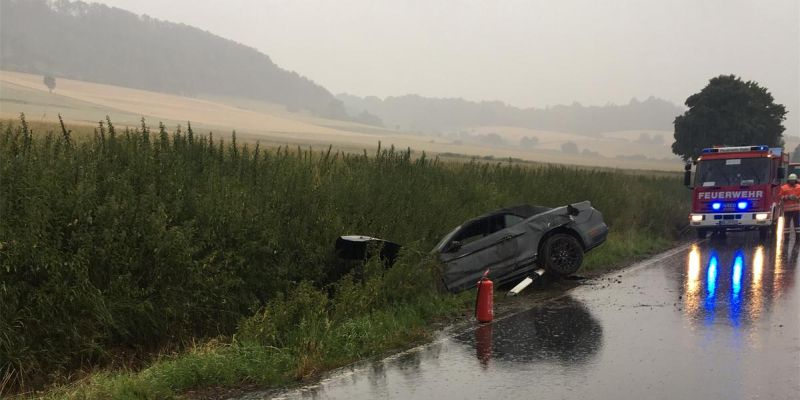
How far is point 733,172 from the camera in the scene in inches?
768

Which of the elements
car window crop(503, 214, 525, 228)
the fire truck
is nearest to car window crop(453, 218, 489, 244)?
car window crop(503, 214, 525, 228)

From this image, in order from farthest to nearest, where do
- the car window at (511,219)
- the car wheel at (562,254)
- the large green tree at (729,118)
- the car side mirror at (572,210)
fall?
the large green tree at (729,118)
the car side mirror at (572,210)
the car window at (511,219)
the car wheel at (562,254)

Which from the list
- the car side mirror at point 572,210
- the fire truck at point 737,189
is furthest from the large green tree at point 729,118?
the car side mirror at point 572,210

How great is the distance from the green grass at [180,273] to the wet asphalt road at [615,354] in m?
0.77

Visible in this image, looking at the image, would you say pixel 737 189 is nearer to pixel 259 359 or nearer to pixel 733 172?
pixel 733 172

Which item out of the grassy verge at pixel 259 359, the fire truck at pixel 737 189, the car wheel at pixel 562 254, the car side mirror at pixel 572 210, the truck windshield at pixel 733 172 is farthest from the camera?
the truck windshield at pixel 733 172

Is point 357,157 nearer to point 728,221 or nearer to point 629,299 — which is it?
point 629,299

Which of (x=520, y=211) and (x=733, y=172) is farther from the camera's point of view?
(x=733, y=172)

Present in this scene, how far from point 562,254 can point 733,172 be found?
11.4 metres

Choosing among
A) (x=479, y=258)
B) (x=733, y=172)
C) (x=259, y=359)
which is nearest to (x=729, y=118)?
(x=733, y=172)

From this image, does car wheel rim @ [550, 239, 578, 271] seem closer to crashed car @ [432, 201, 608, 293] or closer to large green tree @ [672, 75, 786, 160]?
crashed car @ [432, 201, 608, 293]

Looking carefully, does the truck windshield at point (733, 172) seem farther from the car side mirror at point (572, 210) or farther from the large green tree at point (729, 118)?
the large green tree at point (729, 118)

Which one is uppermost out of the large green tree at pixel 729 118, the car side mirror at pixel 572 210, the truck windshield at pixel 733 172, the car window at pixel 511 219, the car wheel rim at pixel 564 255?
the large green tree at pixel 729 118

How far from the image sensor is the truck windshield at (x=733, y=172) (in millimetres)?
19094
